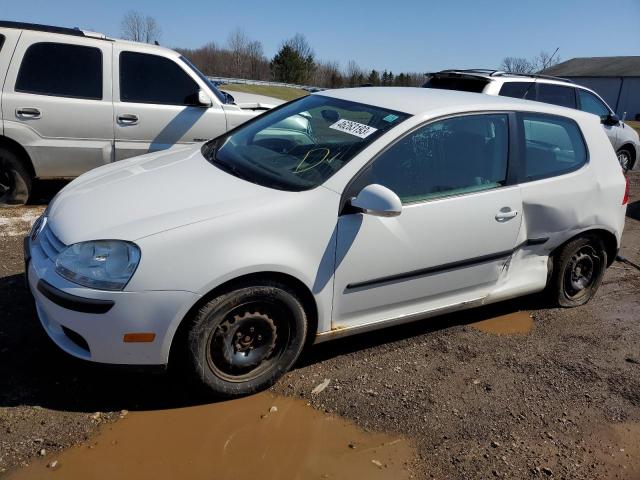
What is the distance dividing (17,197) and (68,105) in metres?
1.11

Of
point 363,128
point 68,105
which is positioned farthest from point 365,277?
point 68,105

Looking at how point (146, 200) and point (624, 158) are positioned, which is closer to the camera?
point (146, 200)

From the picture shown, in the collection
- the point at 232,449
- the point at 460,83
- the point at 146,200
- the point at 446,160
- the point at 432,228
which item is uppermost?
the point at 460,83

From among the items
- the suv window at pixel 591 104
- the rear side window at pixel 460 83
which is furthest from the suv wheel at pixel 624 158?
the rear side window at pixel 460 83

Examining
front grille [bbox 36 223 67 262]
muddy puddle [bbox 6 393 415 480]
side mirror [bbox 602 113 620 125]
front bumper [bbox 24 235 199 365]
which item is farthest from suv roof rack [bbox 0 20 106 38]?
side mirror [bbox 602 113 620 125]

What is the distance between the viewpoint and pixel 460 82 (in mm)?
7520

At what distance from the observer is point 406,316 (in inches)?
138

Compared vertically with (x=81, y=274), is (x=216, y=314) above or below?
below

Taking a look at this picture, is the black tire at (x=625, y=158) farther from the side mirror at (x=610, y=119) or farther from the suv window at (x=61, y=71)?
the suv window at (x=61, y=71)

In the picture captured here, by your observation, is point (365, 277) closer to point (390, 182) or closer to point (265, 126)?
point (390, 182)

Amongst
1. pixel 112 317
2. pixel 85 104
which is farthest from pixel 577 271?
pixel 85 104

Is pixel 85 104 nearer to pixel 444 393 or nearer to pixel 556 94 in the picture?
pixel 444 393

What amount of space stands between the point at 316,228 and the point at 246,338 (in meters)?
0.70

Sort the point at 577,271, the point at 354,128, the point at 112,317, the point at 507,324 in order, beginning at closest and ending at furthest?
the point at 112,317 < the point at 354,128 < the point at 507,324 < the point at 577,271
